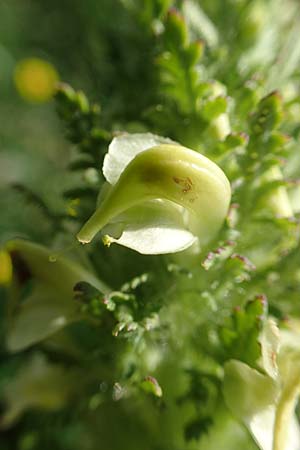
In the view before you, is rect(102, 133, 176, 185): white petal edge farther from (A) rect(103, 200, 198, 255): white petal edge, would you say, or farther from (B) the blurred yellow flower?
(B) the blurred yellow flower

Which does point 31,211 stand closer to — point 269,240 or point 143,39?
point 143,39

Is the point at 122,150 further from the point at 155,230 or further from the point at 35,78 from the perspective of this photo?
the point at 35,78

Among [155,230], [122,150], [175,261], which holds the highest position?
[122,150]

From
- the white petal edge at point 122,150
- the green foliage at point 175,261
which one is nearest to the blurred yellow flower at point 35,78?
the green foliage at point 175,261

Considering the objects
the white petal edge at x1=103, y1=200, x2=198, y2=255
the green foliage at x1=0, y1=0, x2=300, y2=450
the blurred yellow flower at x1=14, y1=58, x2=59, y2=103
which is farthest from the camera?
the blurred yellow flower at x1=14, y1=58, x2=59, y2=103

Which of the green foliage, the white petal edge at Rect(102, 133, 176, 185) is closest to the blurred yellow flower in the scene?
the green foliage

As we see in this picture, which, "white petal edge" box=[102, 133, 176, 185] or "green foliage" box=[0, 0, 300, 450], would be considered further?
"green foliage" box=[0, 0, 300, 450]

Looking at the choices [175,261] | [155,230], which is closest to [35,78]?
[175,261]

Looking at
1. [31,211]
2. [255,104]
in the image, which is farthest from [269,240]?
[31,211]
